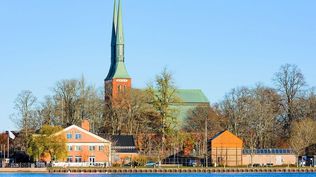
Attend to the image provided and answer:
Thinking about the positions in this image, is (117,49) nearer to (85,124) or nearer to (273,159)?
(85,124)

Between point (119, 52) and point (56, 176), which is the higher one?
point (119, 52)

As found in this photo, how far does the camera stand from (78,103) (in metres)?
106

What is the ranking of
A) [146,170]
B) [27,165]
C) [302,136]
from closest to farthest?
[146,170] → [27,165] → [302,136]

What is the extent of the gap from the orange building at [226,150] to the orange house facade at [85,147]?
12508 mm

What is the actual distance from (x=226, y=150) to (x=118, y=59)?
1814 inches

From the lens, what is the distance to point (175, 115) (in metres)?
99.6

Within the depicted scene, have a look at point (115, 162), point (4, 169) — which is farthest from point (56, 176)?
point (115, 162)

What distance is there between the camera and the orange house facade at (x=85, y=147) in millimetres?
98125

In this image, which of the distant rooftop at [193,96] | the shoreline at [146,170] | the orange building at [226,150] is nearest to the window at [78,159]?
the shoreline at [146,170]

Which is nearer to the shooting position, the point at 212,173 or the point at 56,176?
the point at 56,176

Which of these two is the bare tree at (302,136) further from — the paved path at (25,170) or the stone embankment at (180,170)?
the paved path at (25,170)

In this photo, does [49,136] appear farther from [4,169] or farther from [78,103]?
[78,103]

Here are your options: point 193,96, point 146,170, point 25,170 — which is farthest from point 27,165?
point 193,96

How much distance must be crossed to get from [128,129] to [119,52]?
31.6 meters
